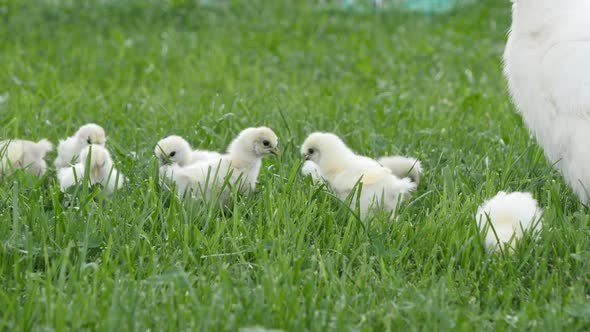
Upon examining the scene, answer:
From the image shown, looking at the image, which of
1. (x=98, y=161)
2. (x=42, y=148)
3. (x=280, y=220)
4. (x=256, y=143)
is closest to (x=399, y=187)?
(x=280, y=220)

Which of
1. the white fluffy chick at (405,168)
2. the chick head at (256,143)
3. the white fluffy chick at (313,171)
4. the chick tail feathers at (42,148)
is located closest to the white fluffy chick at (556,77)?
the white fluffy chick at (405,168)

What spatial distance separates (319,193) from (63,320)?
56.7 inches

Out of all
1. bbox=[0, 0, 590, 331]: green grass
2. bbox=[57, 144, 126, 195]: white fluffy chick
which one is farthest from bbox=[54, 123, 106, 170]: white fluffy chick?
bbox=[57, 144, 126, 195]: white fluffy chick

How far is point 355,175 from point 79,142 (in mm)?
1329

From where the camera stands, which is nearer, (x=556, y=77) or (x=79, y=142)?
(x=556, y=77)

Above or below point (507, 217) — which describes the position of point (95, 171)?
above

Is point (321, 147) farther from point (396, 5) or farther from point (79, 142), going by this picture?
point (396, 5)

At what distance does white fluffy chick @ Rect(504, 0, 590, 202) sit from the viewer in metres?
3.41

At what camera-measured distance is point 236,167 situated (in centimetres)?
376

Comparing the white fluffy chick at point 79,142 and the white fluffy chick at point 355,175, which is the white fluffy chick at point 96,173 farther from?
the white fluffy chick at point 355,175


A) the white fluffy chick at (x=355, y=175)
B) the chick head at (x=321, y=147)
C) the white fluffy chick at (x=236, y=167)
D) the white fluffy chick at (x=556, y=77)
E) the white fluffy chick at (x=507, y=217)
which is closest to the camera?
the white fluffy chick at (x=507, y=217)

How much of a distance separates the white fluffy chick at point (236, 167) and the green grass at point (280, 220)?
0.27 ft

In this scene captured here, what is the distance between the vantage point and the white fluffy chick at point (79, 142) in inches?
162

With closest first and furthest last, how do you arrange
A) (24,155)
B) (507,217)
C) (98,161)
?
(507,217)
(98,161)
(24,155)
